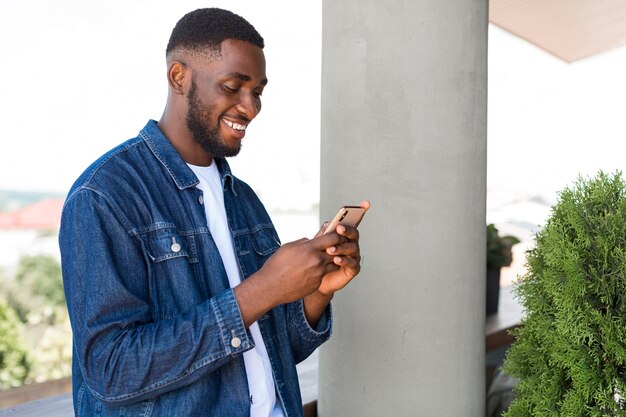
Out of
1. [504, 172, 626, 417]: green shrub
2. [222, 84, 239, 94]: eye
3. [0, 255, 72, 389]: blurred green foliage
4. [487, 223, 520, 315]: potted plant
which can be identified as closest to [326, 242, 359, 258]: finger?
[222, 84, 239, 94]: eye

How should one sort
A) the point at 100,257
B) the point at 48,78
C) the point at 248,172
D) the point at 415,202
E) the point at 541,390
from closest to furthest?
the point at 100,257
the point at 541,390
the point at 415,202
the point at 48,78
the point at 248,172

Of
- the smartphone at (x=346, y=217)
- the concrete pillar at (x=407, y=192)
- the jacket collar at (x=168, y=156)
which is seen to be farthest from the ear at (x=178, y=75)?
the concrete pillar at (x=407, y=192)

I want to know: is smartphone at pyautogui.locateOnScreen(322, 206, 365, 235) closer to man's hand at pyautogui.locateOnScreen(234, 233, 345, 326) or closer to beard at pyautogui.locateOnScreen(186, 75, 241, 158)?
man's hand at pyautogui.locateOnScreen(234, 233, 345, 326)

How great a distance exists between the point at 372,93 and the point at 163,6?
8.33 m

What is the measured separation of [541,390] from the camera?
215 centimetres

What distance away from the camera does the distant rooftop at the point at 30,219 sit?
853cm

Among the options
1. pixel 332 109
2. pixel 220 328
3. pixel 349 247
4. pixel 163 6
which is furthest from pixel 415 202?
pixel 163 6

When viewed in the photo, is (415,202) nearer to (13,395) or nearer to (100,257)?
(100,257)

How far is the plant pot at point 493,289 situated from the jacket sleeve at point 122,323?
3.64 meters

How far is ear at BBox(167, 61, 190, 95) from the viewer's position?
1.57m

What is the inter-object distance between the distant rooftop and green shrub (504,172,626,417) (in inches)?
290

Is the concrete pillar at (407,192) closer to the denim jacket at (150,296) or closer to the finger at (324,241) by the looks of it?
the denim jacket at (150,296)

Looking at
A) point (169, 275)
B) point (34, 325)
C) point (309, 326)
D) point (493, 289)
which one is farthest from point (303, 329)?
point (34, 325)

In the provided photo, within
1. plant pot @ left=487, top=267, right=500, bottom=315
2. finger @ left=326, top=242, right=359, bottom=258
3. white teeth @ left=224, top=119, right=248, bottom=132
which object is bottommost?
plant pot @ left=487, top=267, right=500, bottom=315
